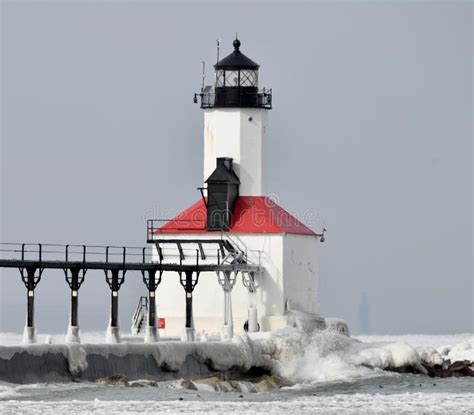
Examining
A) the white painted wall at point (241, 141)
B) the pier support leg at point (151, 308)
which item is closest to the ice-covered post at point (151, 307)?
the pier support leg at point (151, 308)

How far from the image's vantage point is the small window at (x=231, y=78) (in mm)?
70625

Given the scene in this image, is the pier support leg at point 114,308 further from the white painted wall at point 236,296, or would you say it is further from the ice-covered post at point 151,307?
the white painted wall at point 236,296

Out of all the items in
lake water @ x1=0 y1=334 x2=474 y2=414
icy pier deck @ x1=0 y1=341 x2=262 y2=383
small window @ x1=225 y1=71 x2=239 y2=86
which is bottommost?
lake water @ x1=0 y1=334 x2=474 y2=414

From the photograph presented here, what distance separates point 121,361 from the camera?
58.6 metres

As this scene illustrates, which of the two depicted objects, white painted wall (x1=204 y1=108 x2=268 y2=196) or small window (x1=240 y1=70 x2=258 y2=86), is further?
small window (x1=240 y1=70 x2=258 y2=86)

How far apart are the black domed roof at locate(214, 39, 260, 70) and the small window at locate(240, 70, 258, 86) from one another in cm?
17

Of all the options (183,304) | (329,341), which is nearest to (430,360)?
(329,341)

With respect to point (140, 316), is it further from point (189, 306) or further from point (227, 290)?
point (189, 306)

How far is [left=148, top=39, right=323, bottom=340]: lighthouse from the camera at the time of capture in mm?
68562

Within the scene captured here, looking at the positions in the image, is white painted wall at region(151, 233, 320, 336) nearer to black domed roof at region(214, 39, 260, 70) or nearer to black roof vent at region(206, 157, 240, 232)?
black roof vent at region(206, 157, 240, 232)

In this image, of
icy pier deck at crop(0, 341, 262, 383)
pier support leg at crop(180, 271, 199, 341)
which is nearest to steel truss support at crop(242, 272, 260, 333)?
pier support leg at crop(180, 271, 199, 341)

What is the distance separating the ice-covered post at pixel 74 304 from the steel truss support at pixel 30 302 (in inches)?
50.6

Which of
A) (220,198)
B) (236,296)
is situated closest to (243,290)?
(236,296)

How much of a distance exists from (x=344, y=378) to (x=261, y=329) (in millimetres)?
6179
